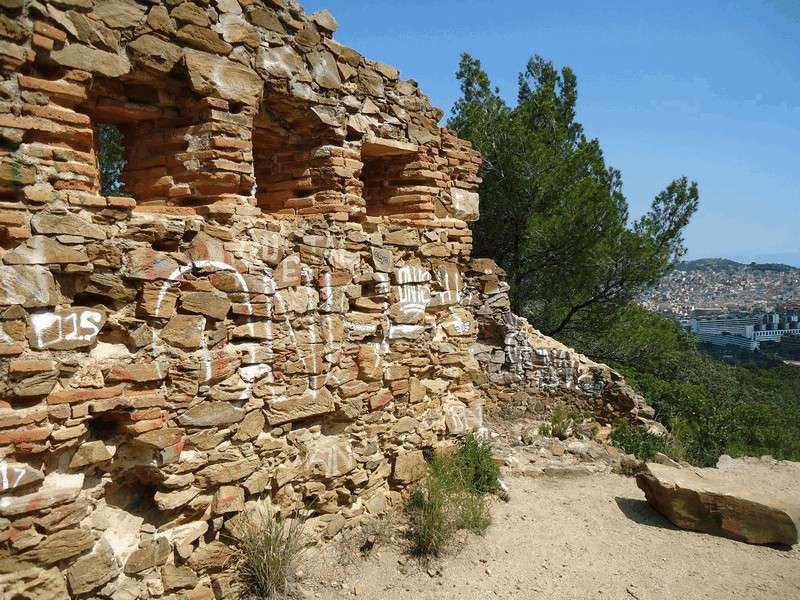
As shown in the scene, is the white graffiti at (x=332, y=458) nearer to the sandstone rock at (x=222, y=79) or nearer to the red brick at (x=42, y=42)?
the sandstone rock at (x=222, y=79)

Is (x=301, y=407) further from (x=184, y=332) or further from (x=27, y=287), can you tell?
(x=27, y=287)

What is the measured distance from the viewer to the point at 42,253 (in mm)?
2957

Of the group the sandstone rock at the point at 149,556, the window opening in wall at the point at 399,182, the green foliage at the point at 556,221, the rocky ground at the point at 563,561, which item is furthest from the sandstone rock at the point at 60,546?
the green foliage at the point at 556,221

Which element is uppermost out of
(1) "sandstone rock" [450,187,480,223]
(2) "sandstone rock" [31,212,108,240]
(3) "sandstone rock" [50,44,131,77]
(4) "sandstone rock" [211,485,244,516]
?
(3) "sandstone rock" [50,44,131,77]

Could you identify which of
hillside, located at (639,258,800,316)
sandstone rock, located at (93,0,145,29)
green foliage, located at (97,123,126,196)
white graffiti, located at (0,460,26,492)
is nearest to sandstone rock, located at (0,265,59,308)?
white graffiti, located at (0,460,26,492)

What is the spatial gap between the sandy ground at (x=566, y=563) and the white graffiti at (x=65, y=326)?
229 centimetres

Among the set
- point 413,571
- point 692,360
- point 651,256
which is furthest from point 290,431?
point 692,360

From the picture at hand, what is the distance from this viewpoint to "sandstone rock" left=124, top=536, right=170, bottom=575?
331 centimetres

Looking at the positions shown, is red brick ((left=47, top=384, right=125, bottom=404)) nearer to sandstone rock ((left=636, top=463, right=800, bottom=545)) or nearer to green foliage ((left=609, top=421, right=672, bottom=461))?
sandstone rock ((left=636, top=463, right=800, bottom=545))

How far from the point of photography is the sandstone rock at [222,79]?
361 cm

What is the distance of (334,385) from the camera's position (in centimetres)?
447

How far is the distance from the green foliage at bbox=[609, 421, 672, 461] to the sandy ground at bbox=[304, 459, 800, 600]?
1.86 meters

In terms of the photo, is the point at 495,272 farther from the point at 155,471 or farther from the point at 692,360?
the point at 692,360

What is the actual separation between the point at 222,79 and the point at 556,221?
7.81 m
